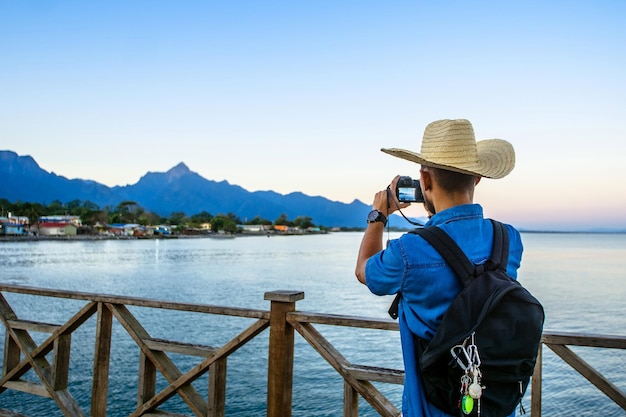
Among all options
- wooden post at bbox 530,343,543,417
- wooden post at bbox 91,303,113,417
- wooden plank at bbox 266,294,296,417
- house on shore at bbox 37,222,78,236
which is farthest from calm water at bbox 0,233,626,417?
house on shore at bbox 37,222,78,236

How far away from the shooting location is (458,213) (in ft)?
5.28

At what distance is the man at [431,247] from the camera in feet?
4.93

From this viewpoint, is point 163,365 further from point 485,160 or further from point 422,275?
point 485,160

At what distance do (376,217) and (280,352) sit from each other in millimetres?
1823

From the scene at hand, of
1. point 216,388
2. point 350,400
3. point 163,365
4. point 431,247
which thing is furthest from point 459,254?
point 163,365

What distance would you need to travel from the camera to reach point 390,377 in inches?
113

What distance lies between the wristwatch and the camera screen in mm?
103

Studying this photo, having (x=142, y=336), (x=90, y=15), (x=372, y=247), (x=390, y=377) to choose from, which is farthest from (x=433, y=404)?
(x=90, y=15)

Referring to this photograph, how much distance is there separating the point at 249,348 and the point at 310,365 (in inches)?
97.2

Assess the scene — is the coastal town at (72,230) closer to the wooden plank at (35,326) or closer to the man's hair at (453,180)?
the wooden plank at (35,326)

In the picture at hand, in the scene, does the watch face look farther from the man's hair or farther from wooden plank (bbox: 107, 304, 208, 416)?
wooden plank (bbox: 107, 304, 208, 416)

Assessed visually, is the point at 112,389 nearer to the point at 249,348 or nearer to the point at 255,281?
the point at 249,348

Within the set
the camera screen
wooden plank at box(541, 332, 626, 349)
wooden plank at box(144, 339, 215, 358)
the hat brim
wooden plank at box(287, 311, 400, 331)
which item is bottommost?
wooden plank at box(144, 339, 215, 358)

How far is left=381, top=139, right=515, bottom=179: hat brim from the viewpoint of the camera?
160cm
